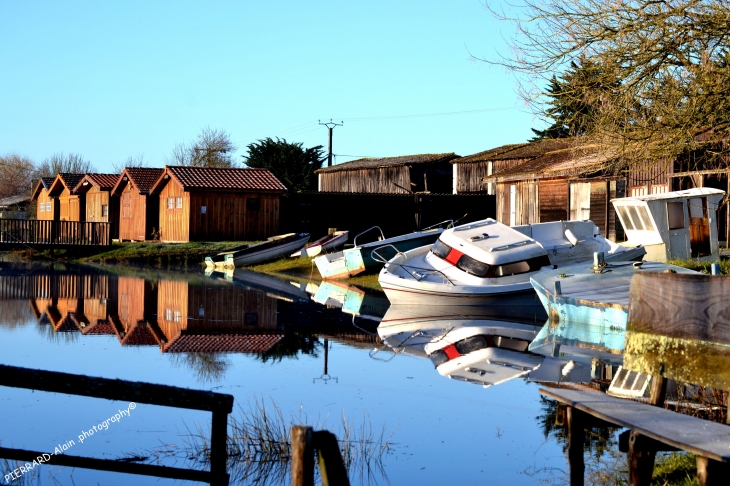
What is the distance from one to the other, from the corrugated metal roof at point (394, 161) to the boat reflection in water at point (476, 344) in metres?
33.5

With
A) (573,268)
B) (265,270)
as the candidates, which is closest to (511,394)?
(573,268)

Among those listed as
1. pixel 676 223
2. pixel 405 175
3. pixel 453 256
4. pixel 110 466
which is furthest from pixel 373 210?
pixel 110 466

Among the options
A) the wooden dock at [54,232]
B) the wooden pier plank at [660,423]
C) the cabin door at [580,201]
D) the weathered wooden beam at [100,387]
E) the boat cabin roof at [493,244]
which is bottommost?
the wooden pier plank at [660,423]

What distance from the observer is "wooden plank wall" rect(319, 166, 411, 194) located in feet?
181

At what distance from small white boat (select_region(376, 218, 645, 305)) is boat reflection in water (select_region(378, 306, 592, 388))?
41cm

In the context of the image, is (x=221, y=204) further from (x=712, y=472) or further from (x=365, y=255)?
(x=712, y=472)

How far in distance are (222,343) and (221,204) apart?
28.2 metres

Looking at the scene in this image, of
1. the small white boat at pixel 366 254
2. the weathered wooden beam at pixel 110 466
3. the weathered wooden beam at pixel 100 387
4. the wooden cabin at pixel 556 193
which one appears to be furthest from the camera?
the wooden cabin at pixel 556 193

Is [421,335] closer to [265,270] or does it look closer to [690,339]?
[690,339]

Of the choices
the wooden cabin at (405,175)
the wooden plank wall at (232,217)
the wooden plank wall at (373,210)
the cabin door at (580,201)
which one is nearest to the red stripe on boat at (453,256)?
the cabin door at (580,201)

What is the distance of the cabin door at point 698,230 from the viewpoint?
23078mm

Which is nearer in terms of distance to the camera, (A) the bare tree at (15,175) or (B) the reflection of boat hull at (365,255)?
(B) the reflection of boat hull at (365,255)

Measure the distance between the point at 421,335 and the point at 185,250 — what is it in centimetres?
2617

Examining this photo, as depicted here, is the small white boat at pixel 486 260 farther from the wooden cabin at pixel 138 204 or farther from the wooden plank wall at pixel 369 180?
the wooden plank wall at pixel 369 180
